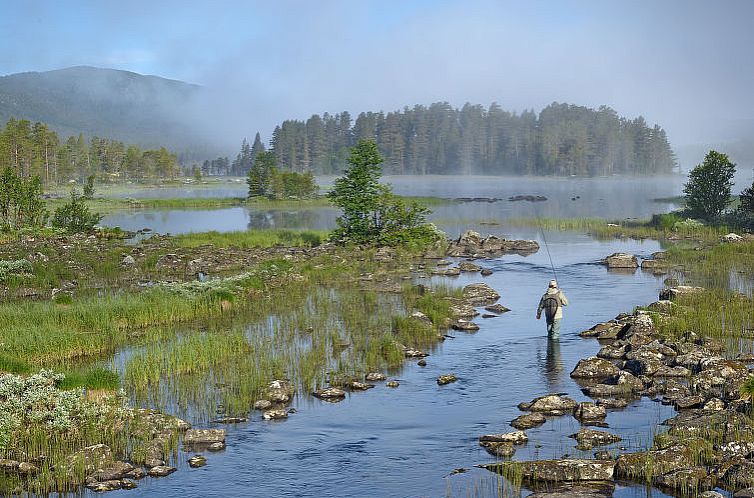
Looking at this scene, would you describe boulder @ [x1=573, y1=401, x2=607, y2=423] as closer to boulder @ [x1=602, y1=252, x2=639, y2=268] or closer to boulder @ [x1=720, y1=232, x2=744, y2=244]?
boulder @ [x1=602, y1=252, x2=639, y2=268]

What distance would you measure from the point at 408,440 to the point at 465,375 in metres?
5.87

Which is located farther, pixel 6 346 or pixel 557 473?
pixel 6 346

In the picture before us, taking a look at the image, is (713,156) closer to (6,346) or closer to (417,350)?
(417,350)

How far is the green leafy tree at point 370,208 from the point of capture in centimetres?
5572

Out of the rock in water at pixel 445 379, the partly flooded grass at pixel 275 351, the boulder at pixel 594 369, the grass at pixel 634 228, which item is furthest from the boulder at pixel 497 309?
the grass at pixel 634 228

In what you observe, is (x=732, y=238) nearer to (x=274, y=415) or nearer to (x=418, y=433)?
(x=418, y=433)

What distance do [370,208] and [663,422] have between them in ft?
122

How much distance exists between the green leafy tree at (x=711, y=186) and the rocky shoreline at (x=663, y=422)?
133ft

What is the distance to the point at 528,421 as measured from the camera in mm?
20562

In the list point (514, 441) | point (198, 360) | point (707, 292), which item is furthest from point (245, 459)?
point (707, 292)

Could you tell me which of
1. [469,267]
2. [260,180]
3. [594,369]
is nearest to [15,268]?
[469,267]

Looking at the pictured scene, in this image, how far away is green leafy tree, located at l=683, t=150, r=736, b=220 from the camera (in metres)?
65.0

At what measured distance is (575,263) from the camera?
2030 inches

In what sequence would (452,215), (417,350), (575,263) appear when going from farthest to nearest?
(452,215) < (575,263) < (417,350)
